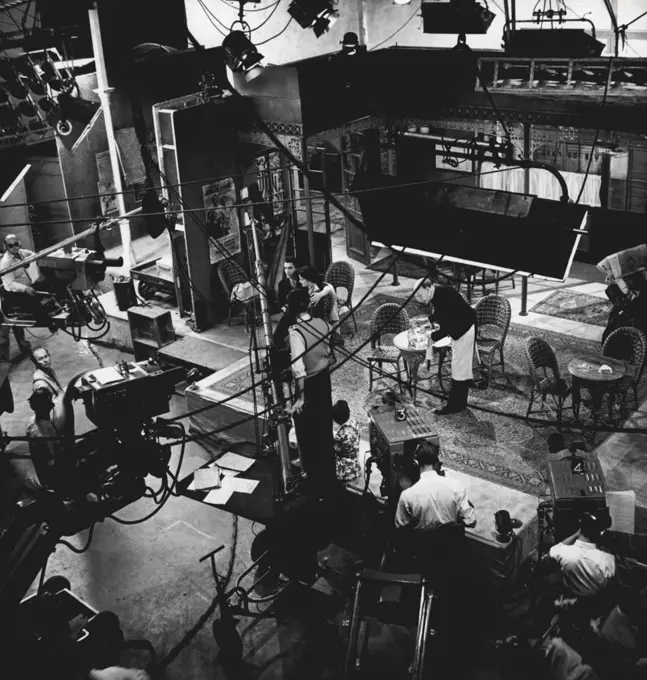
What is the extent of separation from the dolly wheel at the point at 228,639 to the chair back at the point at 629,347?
5.27 metres

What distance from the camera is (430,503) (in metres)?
7.08

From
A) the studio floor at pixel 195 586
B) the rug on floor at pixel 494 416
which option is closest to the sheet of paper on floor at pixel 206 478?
the studio floor at pixel 195 586

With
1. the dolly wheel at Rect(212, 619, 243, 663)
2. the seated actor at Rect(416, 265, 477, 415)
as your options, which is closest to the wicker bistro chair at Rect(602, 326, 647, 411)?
the seated actor at Rect(416, 265, 477, 415)

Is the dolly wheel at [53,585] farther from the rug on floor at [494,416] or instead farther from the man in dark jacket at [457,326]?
the man in dark jacket at [457,326]

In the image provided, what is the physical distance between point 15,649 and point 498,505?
442 cm

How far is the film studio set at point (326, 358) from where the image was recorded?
22.5 ft

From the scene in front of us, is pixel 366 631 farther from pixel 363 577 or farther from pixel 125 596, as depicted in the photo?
pixel 125 596

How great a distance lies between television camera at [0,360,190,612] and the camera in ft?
21.8

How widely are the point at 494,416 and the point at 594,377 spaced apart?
1337 mm

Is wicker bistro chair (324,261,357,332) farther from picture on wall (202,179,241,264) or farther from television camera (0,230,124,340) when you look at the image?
television camera (0,230,124,340)

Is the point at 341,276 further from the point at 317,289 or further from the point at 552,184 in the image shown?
the point at 552,184

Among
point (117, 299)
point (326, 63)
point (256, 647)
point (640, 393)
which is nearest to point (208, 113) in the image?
point (326, 63)

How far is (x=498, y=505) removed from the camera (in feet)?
27.0

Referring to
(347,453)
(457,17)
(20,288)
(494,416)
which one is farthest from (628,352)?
(20,288)
